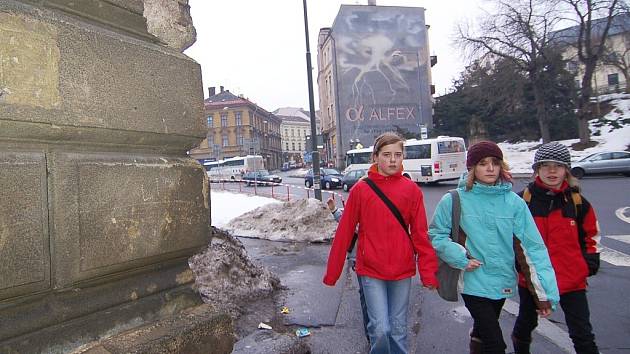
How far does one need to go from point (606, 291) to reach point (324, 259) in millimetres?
4242

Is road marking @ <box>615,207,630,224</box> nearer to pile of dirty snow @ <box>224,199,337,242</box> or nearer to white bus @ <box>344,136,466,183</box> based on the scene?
pile of dirty snow @ <box>224,199,337,242</box>

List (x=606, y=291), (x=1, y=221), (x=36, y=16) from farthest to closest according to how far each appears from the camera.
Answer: (x=606, y=291)
(x=36, y=16)
(x=1, y=221)

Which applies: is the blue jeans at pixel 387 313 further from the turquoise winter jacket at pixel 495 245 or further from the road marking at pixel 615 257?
the road marking at pixel 615 257

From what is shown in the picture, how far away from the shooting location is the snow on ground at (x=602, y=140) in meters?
31.5

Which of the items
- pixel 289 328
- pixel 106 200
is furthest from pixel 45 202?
pixel 289 328

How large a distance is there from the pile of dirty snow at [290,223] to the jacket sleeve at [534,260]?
23.1 ft

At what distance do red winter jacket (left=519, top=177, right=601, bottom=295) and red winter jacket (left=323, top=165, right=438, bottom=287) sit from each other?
0.74 meters

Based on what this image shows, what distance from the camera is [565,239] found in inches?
126

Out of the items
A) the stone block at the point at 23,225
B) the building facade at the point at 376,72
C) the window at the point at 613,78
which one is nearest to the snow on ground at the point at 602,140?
the building facade at the point at 376,72

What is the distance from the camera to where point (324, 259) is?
26.6 feet

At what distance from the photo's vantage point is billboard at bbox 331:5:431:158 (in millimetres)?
54969

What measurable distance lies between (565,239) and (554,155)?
0.60m

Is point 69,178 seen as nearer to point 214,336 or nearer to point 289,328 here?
point 214,336

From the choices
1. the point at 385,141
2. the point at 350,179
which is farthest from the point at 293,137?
the point at 385,141
